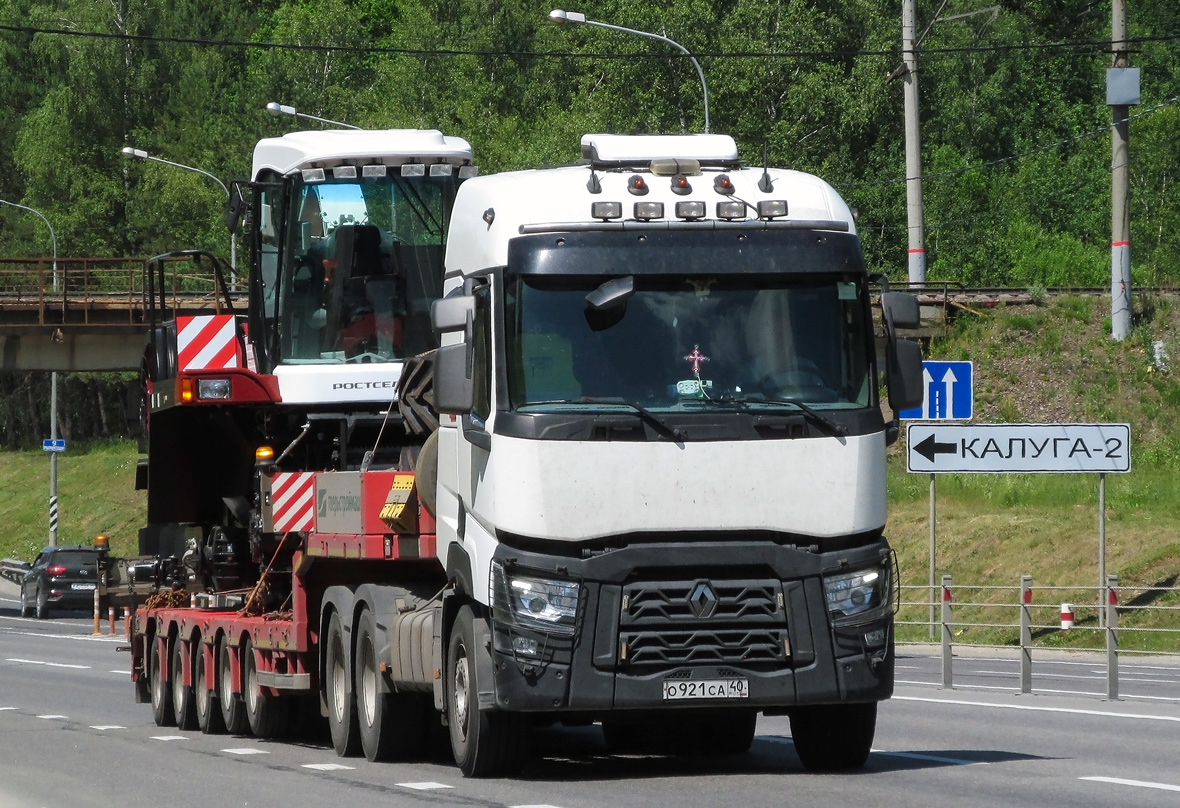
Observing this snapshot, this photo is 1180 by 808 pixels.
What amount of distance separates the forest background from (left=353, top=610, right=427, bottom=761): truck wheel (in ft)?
134

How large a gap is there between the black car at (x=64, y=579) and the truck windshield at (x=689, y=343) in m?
37.3

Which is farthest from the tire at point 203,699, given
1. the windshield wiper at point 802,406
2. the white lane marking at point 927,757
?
the windshield wiper at point 802,406

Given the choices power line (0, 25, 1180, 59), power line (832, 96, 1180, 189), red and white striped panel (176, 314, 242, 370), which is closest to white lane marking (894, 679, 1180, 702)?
red and white striped panel (176, 314, 242, 370)

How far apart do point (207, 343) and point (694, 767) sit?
25.6 feet

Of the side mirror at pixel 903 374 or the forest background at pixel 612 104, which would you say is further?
the forest background at pixel 612 104

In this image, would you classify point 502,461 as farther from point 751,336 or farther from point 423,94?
point 423,94

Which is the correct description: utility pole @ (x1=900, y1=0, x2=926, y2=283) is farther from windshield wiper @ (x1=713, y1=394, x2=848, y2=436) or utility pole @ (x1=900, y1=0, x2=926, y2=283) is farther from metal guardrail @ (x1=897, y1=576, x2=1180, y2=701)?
windshield wiper @ (x1=713, y1=394, x2=848, y2=436)

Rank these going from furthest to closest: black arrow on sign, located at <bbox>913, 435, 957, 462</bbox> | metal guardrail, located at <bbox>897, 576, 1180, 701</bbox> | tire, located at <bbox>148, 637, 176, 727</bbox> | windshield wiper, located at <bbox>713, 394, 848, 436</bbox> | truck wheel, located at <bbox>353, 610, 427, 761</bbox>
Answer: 1. black arrow on sign, located at <bbox>913, 435, 957, 462</bbox>
2. tire, located at <bbox>148, 637, 176, 727</bbox>
3. metal guardrail, located at <bbox>897, 576, 1180, 701</bbox>
4. truck wheel, located at <bbox>353, 610, 427, 761</bbox>
5. windshield wiper, located at <bbox>713, 394, 848, 436</bbox>

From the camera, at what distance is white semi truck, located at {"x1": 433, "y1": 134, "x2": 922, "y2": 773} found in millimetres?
11148

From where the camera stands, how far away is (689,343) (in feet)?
37.6

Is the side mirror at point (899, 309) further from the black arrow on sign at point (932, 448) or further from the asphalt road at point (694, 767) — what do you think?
the black arrow on sign at point (932, 448)

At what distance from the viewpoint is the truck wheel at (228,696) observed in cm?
1714

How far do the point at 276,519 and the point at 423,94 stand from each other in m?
60.2

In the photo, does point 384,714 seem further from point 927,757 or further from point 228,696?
point 228,696
